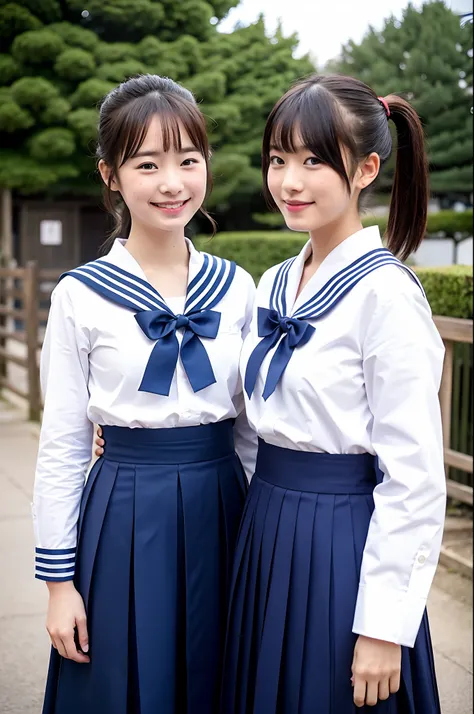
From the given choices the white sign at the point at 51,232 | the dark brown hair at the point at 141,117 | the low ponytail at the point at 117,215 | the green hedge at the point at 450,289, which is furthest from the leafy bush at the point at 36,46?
the dark brown hair at the point at 141,117

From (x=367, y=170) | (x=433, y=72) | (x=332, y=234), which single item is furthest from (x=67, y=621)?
(x=433, y=72)

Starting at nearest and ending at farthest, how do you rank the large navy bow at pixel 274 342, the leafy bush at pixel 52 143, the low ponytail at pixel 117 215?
the large navy bow at pixel 274 342 → the low ponytail at pixel 117 215 → the leafy bush at pixel 52 143

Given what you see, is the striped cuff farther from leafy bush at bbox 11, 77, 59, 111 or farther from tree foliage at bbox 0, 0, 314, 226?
leafy bush at bbox 11, 77, 59, 111

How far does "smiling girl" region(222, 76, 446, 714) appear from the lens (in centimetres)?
139

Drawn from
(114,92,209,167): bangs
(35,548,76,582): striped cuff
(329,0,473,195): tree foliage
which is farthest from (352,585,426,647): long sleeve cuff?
(329,0,473,195): tree foliage

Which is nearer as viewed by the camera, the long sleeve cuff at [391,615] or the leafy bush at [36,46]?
the long sleeve cuff at [391,615]

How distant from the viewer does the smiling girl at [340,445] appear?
4.56 feet

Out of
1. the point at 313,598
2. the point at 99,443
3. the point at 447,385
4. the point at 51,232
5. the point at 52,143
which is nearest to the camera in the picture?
the point at 313,598

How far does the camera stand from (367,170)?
1.52 m

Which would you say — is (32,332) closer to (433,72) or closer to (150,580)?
(150,580)

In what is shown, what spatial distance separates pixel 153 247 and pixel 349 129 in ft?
1.65

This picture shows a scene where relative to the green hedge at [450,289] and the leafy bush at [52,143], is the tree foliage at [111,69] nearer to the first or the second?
the leafy bush at [52,143]

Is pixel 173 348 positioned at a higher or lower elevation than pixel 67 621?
higher

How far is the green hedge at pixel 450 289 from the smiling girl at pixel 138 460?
2368 millimetres
